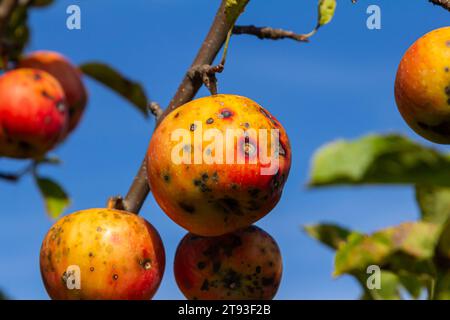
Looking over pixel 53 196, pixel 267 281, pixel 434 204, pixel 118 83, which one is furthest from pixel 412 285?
pixel 53 196

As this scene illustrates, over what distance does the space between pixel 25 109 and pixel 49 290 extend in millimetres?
692

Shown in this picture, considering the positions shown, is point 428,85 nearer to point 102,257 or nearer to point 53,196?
point 102,257

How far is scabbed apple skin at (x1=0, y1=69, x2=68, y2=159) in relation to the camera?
2205 mm

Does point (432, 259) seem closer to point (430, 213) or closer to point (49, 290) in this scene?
point (430, 213)

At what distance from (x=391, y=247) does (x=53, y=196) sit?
1.92 metres

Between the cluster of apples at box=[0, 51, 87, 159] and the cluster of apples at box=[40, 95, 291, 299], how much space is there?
477 mm

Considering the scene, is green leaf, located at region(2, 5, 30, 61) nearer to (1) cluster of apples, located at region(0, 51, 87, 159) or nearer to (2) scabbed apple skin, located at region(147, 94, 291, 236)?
(1) cluster of apples, located at region(0, 51, 87, 159)

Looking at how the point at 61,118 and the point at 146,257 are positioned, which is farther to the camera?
the point at 61,118

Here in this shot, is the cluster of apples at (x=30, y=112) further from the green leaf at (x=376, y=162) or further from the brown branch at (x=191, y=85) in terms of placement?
the green leaf at (x=376, y=162)

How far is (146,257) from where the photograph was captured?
1.81 metres

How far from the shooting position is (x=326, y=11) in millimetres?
1915

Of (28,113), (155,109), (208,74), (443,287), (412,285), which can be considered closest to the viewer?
(443,287)
